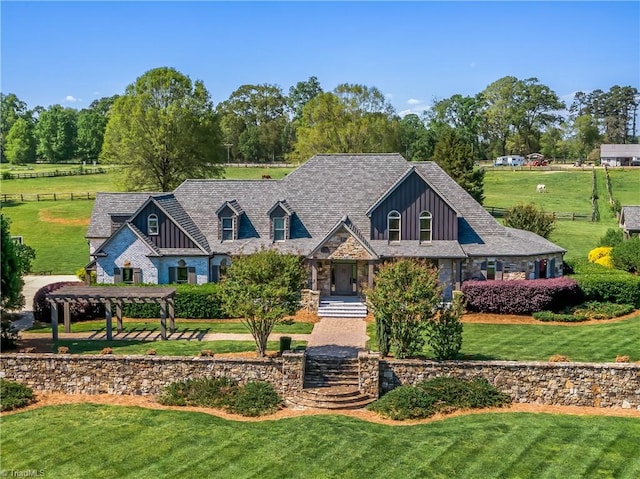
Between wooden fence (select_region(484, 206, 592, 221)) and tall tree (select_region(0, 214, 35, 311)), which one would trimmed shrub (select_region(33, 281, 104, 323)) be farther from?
wooden fence (select_region(484, 206, 592, 221))

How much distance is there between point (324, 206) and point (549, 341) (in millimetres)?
16089

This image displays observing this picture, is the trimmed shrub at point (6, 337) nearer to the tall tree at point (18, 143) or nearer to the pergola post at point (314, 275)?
the pergola post at point (314, 275)

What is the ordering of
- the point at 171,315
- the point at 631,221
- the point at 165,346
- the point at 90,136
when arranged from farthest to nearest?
the point at 90,136
the point at 631,221
the point at 171,315
the point at 165,346

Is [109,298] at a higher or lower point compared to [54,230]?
lower

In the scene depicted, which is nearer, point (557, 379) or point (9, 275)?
point (557, 379)

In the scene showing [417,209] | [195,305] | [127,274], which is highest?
[417,209]

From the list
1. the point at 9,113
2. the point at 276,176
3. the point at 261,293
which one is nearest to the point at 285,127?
the point at 276,176

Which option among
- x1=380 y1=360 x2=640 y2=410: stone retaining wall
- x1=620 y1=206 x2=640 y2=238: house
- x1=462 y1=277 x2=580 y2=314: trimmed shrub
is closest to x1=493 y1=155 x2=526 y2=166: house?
x1=620 y1=206 x2=640 y2=238: house

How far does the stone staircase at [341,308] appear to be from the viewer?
3422 cm

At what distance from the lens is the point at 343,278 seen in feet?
121

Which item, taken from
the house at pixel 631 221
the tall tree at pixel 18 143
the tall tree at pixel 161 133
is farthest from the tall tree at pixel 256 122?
the house at pixel 631 221

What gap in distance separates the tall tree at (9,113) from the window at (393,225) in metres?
95.0

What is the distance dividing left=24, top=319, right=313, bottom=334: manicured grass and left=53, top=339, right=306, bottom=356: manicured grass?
2.32 meters

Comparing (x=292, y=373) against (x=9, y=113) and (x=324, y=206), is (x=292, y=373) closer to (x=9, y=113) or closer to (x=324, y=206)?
(x=324, y=206)
